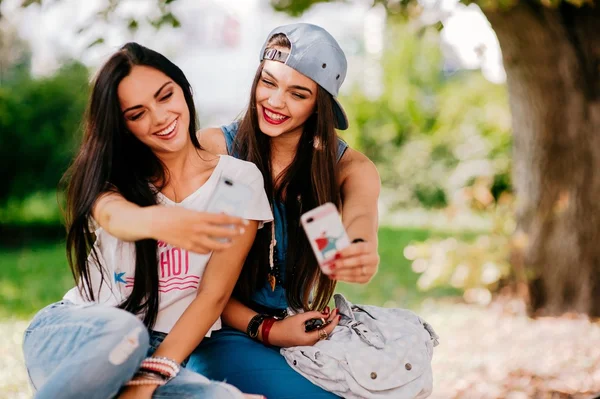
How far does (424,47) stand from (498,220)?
352 inches

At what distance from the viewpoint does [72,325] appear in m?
2.33

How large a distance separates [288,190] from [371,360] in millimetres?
Result: 729

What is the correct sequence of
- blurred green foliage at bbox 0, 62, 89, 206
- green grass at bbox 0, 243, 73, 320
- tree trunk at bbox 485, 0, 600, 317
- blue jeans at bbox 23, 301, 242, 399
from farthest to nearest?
blurred green foliage at bbox 0, 62, 89, 206 → green grass at bbox 0, 243, 73, 320 → tree trunk at bbox 485, 0, 600, 317 → blue jeans at bbox 23, 301, 242, 399

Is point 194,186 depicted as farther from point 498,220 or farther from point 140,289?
point 498,220

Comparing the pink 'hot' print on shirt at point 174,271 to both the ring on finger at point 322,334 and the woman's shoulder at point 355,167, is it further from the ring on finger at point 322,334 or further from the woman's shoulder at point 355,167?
the woman's shoulder at point 355,167

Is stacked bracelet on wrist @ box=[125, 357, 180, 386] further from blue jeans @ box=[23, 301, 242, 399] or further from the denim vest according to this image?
the denim vest

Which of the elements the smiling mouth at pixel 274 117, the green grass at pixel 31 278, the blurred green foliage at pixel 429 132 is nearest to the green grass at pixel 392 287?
the green grass at pixel 31 278

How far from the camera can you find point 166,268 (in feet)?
8.79

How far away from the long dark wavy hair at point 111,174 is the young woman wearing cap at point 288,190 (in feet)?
1.18

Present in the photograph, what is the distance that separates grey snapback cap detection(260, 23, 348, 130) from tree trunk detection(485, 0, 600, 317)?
3238mm

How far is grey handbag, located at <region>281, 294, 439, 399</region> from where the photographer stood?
2631mm

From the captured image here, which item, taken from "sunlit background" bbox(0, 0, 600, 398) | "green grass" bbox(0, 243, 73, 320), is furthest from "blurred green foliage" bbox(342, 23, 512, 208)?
"green grass" bbox(0, 243, 73, 320)

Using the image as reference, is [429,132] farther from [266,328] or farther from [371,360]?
[371,360]

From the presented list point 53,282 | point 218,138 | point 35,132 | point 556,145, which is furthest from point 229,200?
point 35,132
